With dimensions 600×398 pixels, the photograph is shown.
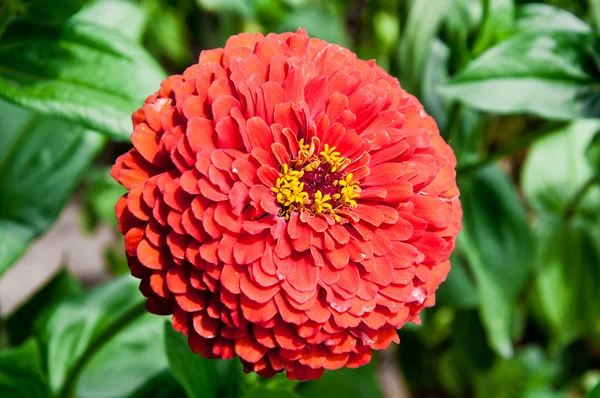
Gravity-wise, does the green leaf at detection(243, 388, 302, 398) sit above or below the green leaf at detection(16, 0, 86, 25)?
below

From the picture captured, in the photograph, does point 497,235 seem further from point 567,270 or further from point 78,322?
point 78,322

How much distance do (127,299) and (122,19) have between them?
14.2 inches

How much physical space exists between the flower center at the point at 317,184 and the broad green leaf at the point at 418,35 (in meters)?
0.40

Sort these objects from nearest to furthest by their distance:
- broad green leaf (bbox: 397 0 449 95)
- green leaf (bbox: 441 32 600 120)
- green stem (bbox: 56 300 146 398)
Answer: green stem (bbox: 56 300 146 398) → green leaf (bbox: 441 32 600 120) → broad green leaf (bbox: 397 0 449 95)

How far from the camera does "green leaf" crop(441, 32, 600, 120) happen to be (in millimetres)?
629

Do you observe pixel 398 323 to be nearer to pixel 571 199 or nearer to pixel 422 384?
pixel 571 199

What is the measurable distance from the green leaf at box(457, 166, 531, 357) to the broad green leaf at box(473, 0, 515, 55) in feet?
0.72

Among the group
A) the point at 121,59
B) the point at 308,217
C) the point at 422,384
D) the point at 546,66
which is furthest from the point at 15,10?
the point at 422,384

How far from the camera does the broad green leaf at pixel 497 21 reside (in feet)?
2.20

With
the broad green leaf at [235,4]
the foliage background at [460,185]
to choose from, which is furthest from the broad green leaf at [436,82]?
the broad green leaf at [235,4]

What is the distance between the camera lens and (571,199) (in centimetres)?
97

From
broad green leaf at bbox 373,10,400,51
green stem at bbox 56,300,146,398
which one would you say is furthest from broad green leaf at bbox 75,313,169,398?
broad green leaf at bbox 373,10,400,51

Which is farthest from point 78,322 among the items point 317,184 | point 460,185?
point 460,185

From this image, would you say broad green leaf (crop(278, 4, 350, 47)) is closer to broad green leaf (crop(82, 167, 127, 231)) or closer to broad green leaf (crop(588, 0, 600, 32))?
broad green leaf (crop(588, 0, 600, 32))
